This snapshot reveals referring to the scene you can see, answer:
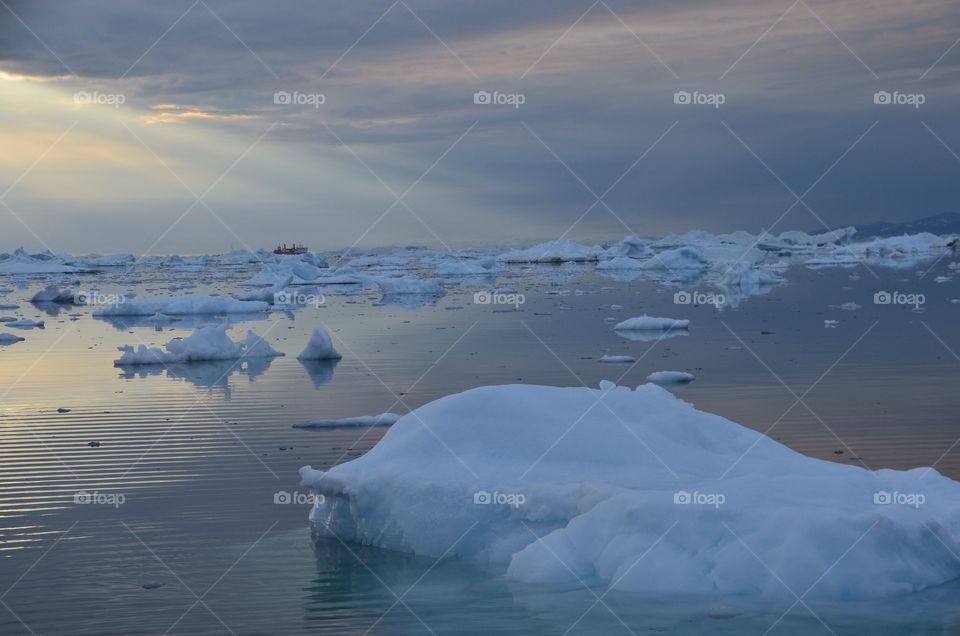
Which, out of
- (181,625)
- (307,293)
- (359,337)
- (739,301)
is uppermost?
(307,293)

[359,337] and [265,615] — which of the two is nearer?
[265,615]

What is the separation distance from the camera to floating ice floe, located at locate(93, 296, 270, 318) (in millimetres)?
32031

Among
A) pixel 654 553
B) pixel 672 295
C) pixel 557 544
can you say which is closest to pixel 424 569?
pixel 557 544

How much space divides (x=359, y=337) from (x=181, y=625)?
17.6m

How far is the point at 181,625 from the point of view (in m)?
6.51

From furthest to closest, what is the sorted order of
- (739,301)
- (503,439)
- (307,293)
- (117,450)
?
(307,293)
(739,301)
(117,450)
(503,439)

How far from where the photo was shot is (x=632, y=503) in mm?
7125

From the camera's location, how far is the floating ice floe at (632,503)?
684cm

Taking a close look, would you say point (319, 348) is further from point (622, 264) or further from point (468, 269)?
point (622, 264)

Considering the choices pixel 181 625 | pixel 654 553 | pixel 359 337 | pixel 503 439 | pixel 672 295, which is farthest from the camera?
pixel 672 295

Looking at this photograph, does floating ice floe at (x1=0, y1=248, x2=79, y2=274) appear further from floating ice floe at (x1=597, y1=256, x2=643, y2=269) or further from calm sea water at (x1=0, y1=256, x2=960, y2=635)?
calm sea water at (x1=0, y1=256, x2=960, y2=635)

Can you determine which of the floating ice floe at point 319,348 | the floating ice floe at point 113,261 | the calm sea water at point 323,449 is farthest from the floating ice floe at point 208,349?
the floating ice floe at point 113,261

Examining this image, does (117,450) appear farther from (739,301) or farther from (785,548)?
(739,301)

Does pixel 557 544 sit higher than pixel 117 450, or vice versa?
pixel 117 450
